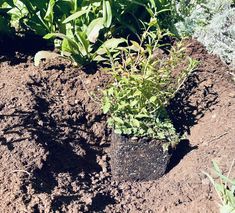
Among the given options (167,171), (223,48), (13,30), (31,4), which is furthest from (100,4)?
(167,171)

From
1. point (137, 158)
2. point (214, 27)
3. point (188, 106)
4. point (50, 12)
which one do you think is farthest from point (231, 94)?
point (50, 12)

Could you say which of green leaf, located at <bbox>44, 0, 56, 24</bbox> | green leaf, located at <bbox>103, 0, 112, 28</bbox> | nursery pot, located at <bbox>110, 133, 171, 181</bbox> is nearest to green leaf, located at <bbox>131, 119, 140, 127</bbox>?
nursery pot, located at <bbox>110, 133, 171, 181</bbox>

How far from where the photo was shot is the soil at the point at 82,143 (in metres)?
2.84

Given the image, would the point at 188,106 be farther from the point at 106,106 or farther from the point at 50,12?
the point at 50,12

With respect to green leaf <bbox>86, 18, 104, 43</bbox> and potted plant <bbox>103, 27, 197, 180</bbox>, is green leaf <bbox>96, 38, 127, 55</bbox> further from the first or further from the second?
potted plant <bbox>103, 27, 197, 180</bbox>

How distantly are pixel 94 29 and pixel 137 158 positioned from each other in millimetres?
1020

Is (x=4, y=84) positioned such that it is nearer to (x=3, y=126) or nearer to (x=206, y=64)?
(x=3, y=126)

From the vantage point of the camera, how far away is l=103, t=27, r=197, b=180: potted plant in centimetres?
293

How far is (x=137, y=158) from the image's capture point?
10.0ft

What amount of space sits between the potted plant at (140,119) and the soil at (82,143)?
128 mm

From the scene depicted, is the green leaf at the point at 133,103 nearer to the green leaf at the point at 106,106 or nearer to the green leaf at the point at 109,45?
the green leaf at the point at 106,106

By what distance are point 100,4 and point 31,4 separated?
53 cm

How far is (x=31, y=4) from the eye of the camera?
Answer: 3.58 metres

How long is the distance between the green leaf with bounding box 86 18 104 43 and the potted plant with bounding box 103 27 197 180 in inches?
18.3
